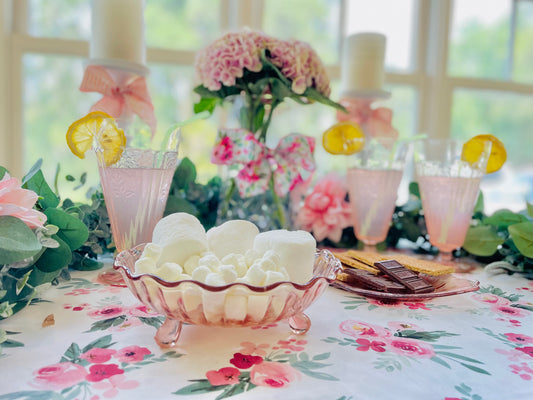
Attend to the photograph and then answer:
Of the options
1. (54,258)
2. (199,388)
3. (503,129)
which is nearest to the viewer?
(199,388)

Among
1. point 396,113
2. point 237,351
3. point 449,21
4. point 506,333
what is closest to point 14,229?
point 237,351

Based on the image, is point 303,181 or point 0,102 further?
point 0,102

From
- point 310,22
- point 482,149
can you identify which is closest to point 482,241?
point 482,149

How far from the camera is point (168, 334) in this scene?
1.55 ft

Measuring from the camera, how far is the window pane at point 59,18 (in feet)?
4.95

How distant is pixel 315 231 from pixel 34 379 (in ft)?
2.41

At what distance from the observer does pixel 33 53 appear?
1.47 metres

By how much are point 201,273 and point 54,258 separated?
28cm

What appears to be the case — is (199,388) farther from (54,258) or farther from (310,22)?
(310,22)

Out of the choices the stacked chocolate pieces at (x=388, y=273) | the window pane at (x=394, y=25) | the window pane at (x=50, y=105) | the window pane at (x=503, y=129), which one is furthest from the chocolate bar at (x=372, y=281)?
the window pane at (x=503, y=129)

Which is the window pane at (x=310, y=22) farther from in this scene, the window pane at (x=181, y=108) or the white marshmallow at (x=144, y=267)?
the white marshmallow at (x=144, y=267)

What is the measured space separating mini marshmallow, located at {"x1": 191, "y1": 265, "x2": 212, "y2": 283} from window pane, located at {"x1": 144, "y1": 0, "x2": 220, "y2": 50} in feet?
4.67

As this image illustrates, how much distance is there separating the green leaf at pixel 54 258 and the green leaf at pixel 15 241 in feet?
0.39

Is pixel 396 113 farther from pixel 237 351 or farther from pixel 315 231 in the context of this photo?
pixel 237 351
